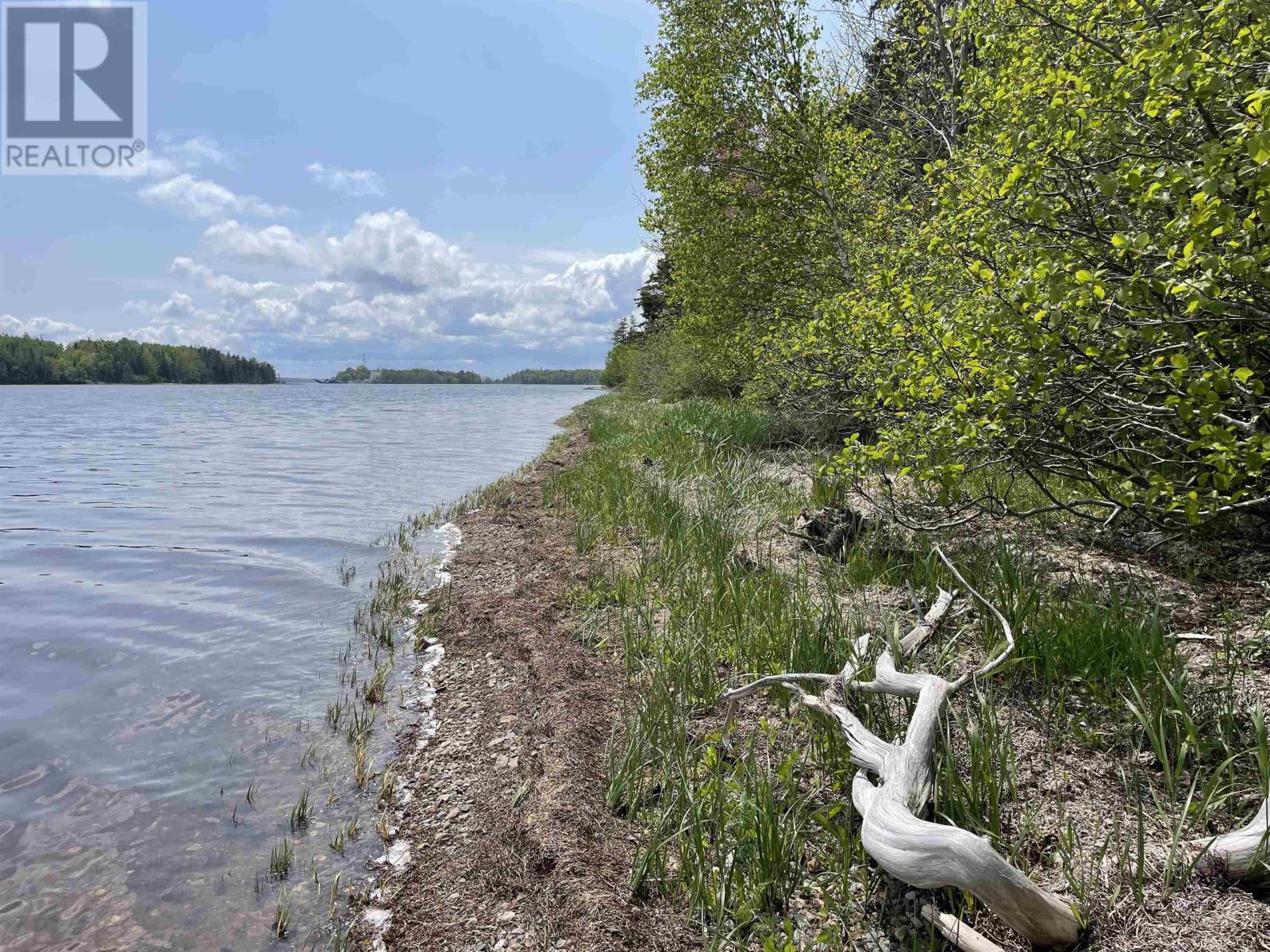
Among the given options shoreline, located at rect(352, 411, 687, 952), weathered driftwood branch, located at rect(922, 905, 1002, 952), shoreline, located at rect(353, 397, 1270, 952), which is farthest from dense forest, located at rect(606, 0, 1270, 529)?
shoreline, located at rect(352, 411, 687, 952)

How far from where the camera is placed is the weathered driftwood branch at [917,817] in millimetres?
2418

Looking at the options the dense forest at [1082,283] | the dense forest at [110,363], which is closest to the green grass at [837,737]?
the dense forest at [1082,283]

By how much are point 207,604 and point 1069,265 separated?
355 inches

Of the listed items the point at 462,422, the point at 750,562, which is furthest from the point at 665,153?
the point at 462,422

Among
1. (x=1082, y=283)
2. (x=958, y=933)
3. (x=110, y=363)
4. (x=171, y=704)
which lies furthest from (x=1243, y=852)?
(x=110, y=363)

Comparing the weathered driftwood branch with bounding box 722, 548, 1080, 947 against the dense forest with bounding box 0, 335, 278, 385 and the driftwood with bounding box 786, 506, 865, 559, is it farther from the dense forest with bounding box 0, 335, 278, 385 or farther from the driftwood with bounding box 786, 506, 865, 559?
the dense forest with bounding box 0, 335, 278, 385

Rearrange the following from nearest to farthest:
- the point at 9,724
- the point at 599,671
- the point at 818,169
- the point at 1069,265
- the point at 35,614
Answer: the point at 1069,265 < the point at 9,724 < the point at 599,671 < the point at 35,614 < the point at 818,169

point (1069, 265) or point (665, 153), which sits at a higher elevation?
point (665, 153)

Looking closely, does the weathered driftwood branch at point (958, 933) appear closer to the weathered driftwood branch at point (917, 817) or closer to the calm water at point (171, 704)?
the weathered driftwood branch at point (917, 817)

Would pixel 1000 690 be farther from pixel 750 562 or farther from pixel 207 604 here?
pixel 207 604

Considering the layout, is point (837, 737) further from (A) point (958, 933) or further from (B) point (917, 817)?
(A) point (958, 933)

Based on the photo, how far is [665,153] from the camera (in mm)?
14672

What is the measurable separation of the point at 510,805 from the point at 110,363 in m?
158

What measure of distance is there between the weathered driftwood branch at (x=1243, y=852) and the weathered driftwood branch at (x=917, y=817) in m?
0.63
